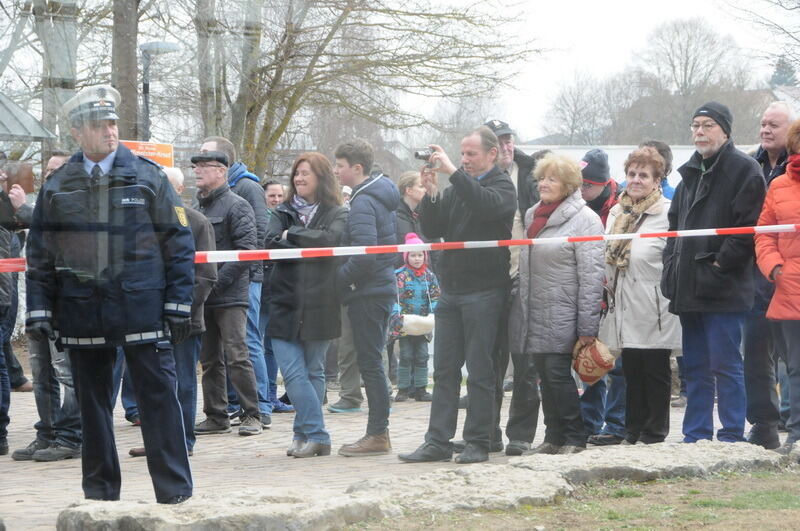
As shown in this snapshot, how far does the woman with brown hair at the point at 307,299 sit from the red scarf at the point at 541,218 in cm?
130

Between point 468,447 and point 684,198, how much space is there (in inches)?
84.5

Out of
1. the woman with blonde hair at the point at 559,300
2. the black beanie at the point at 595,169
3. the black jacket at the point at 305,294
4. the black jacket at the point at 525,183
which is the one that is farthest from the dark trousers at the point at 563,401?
the black beanie at the point at 595,169

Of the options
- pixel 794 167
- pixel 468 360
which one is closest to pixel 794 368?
pixel 794 167

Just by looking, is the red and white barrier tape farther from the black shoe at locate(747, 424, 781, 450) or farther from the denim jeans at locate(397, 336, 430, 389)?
the denim jeans at locate(397, 336, 430, 389)

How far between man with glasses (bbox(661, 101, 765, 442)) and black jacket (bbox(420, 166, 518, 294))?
111cm

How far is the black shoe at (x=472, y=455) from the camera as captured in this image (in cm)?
698

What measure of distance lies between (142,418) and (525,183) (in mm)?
3975

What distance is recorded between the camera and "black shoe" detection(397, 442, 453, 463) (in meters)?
7.15

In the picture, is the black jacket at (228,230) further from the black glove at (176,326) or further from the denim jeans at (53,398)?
the black glove at (176,326)

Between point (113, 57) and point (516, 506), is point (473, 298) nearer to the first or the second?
point (516, 506)

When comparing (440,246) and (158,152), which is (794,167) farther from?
(158,152)

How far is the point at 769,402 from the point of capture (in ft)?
24.9

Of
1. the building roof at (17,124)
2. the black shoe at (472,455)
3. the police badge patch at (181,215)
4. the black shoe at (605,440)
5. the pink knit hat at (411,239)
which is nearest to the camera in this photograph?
the police badge patch at (181,215)

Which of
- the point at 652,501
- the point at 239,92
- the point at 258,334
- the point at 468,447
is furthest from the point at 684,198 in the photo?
the point at 239,92
